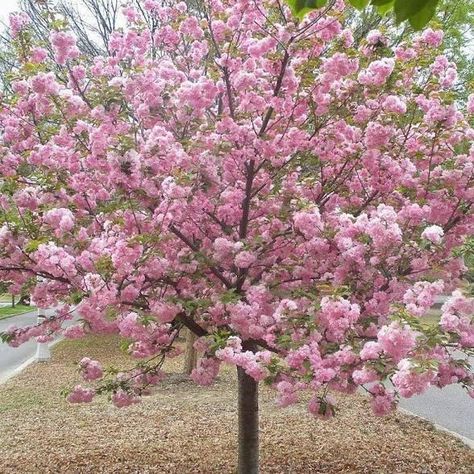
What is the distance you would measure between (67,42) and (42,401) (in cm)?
622

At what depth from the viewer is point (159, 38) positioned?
574 cm

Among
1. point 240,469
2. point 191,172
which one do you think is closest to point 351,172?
point 191,172

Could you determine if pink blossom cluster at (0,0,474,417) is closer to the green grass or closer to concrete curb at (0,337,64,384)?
concrete curb at (0,337,64,384)

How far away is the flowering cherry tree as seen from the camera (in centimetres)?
386

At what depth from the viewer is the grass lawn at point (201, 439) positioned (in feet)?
19.9

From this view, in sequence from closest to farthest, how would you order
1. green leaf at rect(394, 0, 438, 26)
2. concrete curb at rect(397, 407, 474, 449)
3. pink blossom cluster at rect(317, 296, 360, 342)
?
green leaf at rect(394, 0, 438, 26)
pink blossom cluster at rect(317, 296, 360, 342)
concrete curb at rect(397, 407, 474, 449)

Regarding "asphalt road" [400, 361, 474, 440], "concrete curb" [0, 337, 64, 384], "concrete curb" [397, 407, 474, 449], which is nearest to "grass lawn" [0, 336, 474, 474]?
"concrete curb" [397, 407, 474, 449]

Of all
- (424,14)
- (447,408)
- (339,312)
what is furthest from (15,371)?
(424,14)

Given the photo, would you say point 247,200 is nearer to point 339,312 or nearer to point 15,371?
point 339,312

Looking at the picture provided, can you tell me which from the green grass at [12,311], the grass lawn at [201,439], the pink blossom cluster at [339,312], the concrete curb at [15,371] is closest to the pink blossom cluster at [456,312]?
the pink blossom cluster at [339,312]

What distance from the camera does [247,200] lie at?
15.4 ft

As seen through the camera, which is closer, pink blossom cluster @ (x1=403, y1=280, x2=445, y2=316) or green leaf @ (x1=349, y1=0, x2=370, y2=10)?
green leaf @ (x1=349, y1=0, x2=370, y2=10)

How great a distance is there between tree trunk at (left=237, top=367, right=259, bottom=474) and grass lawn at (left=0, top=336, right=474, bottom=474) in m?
0.74

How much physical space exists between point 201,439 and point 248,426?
1910mm
